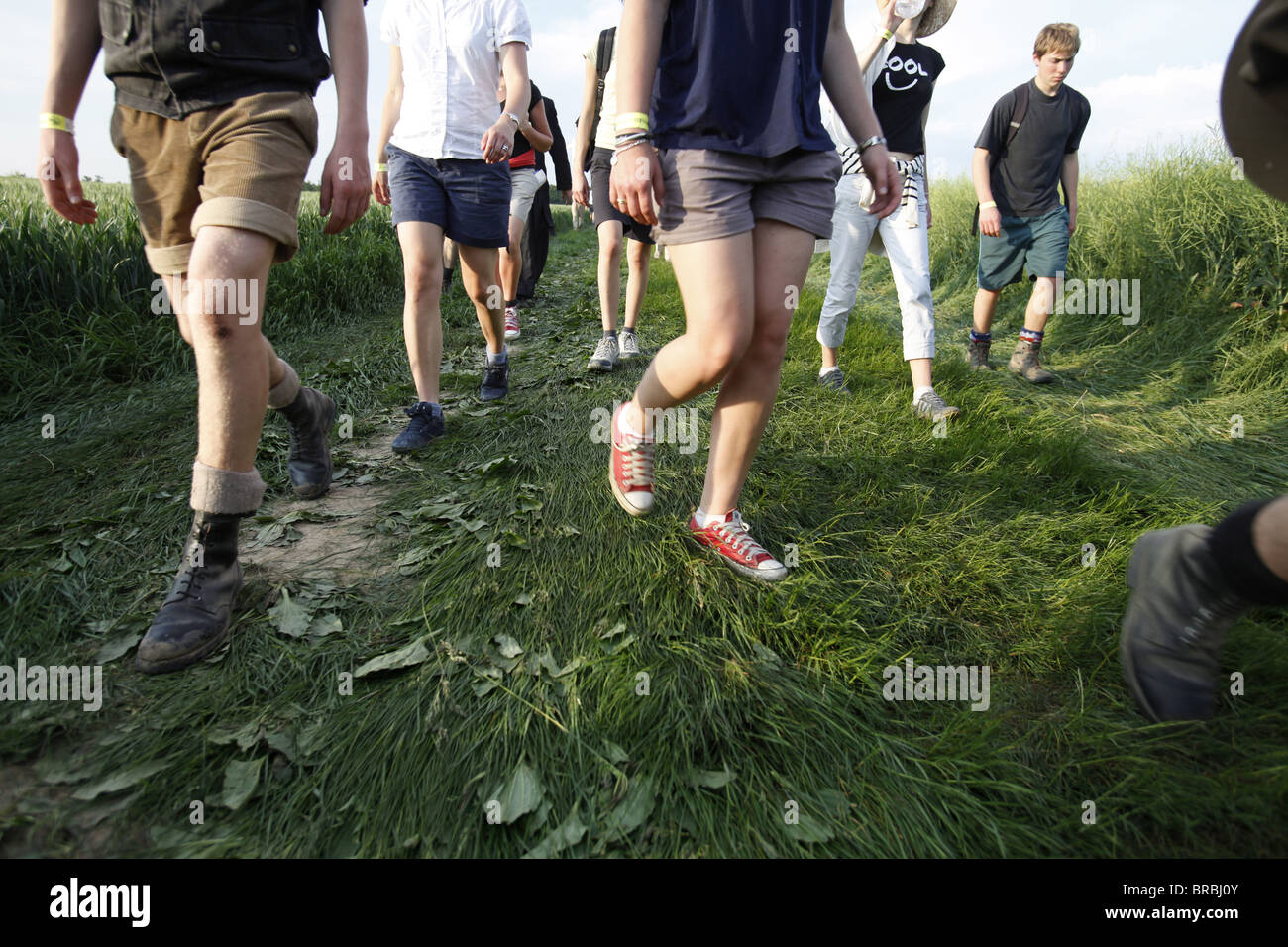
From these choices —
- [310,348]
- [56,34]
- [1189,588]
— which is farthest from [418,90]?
[1189,588]

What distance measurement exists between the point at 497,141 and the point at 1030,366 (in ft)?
13.2

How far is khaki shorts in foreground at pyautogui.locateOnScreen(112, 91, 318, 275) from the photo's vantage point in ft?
6.05

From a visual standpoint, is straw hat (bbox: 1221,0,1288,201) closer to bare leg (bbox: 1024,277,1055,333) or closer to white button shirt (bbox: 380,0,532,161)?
white button shirt (bbox: 380,0,532,161)

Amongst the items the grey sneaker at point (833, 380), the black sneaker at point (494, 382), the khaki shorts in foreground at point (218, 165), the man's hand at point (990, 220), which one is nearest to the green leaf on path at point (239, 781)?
the khaki shorts in foreground at point (218, 165)

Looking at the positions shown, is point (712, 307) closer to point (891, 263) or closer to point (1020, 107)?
point (891, 263)

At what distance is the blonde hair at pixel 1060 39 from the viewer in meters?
4.52

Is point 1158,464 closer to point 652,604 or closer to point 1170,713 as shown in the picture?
point 1170,713

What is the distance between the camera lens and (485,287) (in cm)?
382

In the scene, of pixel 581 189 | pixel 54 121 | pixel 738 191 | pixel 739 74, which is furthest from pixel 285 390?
pixel 581 189

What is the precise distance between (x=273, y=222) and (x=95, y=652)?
50.3 inches
